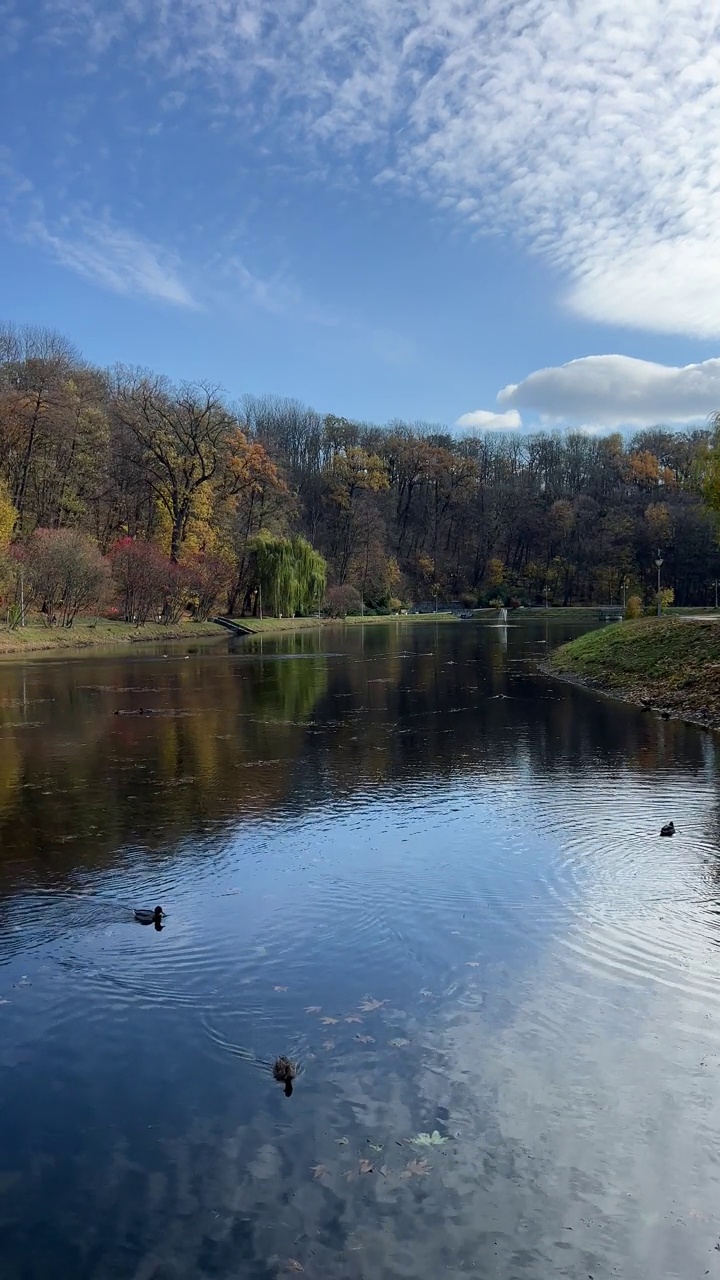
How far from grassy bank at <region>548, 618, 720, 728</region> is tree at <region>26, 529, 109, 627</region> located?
24964mm

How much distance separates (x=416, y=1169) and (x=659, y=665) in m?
20.6

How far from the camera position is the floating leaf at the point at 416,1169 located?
3803 millimetres

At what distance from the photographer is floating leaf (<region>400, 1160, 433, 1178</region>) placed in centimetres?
380

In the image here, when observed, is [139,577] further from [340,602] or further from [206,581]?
[340,602]

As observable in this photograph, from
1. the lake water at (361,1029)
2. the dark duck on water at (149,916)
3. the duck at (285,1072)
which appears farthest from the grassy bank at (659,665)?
the duck at (285,1072)

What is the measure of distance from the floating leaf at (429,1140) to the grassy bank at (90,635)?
36.6m

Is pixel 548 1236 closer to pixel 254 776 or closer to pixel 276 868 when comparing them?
pixel 276 868

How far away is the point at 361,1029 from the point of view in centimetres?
501

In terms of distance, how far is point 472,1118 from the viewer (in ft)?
13.8

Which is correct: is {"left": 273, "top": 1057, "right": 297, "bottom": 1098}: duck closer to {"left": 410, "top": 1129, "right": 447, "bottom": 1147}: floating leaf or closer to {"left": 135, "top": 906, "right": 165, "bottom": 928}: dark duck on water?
{"left": 410, "top": 1129, "right": 447, "bottom": 1147}: floating leaf

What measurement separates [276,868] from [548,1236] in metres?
5.05

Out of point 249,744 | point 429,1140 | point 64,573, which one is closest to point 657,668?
point 249,744

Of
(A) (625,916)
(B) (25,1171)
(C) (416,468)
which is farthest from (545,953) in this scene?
(C) (416,468)

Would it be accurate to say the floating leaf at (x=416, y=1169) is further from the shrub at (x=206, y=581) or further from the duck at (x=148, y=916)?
the shrub at (x=206, y=581)
